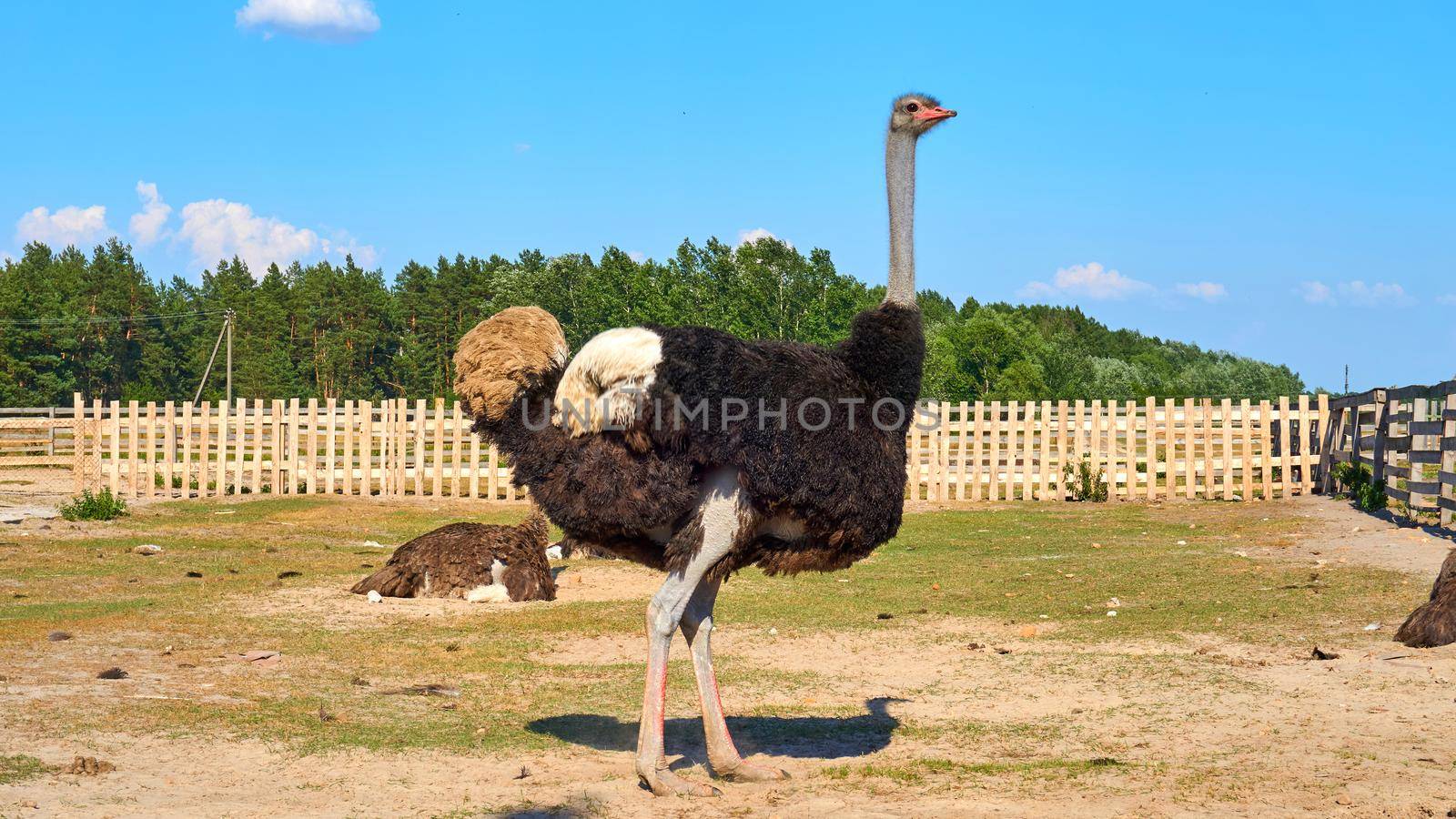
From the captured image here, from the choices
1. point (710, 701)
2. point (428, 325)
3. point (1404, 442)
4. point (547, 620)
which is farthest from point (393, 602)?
point (428, 325)

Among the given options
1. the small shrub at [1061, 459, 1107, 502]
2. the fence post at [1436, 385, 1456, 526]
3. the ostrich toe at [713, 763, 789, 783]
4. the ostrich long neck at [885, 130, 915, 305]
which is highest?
the ostrich long neck at [885, 130, 915, 305]

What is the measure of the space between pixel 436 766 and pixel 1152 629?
→ 573cm

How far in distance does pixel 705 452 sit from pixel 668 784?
1457 mm

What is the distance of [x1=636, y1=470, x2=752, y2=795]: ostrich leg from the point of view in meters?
5.67

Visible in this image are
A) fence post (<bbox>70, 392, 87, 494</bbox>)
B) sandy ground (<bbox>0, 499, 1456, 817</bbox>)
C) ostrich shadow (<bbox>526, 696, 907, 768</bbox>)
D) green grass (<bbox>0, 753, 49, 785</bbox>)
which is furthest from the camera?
fence post (<bbox>70, 392, 87, 494</bbox>)

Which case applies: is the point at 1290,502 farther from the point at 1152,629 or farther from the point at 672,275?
the point at 672,275

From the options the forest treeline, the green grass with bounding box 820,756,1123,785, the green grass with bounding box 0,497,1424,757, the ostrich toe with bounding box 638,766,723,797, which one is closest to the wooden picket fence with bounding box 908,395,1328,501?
the green grass with bounding box 0,497,1424,757

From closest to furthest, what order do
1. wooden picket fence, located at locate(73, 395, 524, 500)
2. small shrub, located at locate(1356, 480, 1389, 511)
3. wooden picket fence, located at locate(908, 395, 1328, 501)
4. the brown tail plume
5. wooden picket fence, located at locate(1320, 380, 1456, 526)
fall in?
the brown tail plume → wooden picket fence, located at locate(1320, 380, 1456, 526) → small shrub, located at locate(1356, 480, 1389, 511) → wooden picket fence, located at locate(908, 395, 1328, 501) → wooden picket fence, located at locate(73, 395, 524, 500)

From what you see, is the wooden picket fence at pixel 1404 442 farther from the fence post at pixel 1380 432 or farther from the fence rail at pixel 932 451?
the fence rail at pixel 932 451

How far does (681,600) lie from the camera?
18.8 ft

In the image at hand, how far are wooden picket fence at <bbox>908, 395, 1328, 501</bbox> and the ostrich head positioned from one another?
16.4m

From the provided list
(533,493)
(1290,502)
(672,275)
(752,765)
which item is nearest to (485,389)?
(533,493)

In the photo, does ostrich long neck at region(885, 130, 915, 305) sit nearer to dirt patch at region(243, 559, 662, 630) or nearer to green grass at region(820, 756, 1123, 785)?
green grass at region(820, 756, 1123, 785)

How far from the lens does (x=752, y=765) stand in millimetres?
5934
